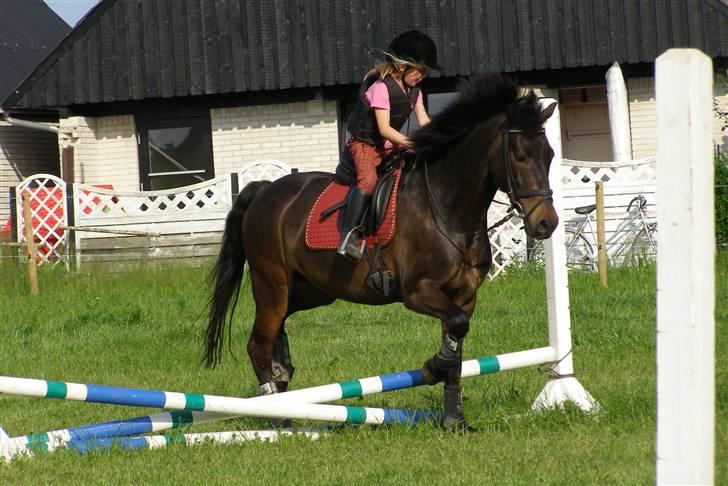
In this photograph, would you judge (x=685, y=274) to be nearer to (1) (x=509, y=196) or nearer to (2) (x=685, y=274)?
(2) (x=685, y=274)

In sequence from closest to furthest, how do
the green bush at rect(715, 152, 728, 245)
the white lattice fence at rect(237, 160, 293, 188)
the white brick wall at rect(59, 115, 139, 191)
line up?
the green bush at rect(715, 152, 728, 245), the white lattice fence at rect(237, 160, 293, 188), the white brick wall at rect(59, 115, 139, 191)

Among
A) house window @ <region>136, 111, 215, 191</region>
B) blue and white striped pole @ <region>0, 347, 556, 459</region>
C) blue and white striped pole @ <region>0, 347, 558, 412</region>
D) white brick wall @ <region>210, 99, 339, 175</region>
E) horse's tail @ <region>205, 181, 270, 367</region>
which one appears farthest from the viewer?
house window @ <region>136, 111, 215, 191</region>

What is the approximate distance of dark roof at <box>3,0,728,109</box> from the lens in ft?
70.1

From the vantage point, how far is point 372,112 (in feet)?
23.7

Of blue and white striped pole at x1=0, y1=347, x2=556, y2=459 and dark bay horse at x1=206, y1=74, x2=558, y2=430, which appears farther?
dark bay horse at x1=206, y1=74, x2=558, y2=430

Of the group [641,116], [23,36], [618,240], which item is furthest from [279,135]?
[23,36]

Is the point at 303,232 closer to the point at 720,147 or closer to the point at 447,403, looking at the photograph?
the point at 447,403

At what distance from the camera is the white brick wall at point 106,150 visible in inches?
948

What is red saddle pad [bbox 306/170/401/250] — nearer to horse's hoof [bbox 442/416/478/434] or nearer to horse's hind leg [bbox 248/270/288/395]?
horse's hind leg [bbox 248/270/288/395]

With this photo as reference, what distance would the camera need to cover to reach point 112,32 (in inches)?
938

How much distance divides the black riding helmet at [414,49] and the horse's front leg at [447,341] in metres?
1.36

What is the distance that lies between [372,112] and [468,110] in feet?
2.06

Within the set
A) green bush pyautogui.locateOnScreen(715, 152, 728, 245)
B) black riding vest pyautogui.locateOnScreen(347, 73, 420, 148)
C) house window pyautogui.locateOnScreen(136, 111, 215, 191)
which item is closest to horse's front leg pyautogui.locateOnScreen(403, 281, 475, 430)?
black riding vest pyautogui.locateOnScreen(347, 73, 420, 148)

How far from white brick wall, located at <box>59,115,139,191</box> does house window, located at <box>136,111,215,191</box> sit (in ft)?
0.67
